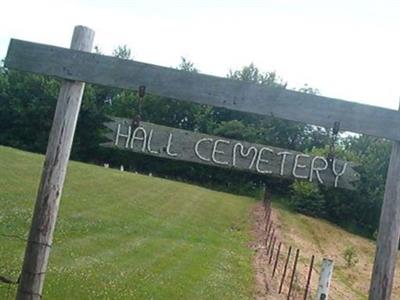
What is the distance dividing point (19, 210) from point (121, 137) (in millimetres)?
16398

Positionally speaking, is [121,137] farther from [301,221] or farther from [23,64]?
[301,221]

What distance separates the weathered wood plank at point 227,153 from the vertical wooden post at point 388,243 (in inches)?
25.5

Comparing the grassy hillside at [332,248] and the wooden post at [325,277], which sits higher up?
the wooden post at [325,277]

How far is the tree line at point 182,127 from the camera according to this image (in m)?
53.5

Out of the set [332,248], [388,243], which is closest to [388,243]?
[388,243]

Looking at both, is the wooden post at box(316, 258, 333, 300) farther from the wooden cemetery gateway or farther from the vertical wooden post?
the vertical wooden post

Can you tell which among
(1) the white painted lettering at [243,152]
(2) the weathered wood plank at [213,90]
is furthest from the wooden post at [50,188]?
(1) the white painted lettering at [243,152]

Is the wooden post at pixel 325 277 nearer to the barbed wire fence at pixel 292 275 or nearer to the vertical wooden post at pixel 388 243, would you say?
the barbed wire fence at pixel 292 275

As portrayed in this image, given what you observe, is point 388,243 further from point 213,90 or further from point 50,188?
point 50,188

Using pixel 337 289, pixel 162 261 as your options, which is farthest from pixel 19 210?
pixel 337 289

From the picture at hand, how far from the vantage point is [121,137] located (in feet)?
23.5

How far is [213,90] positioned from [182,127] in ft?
179

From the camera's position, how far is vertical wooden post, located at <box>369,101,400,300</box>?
658cm

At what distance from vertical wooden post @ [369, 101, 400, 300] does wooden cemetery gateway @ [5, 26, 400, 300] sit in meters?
0.01
